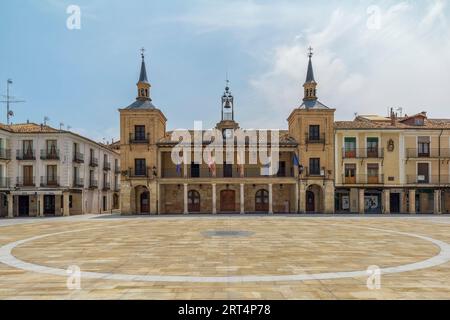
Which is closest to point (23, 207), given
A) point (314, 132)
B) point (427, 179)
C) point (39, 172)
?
point (39, 172)

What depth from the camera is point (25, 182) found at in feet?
126

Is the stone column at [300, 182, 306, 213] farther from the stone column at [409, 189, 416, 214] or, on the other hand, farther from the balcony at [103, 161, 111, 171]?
the balcony at [103, 161, 111, 171]

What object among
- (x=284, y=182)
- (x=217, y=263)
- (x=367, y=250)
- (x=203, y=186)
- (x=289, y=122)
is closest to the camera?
(x=217, y=263)

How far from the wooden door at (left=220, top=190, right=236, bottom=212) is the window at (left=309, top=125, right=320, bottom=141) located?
11.6m

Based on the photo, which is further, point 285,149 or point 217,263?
point 285,149

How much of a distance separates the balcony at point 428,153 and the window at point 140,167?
1227 inches

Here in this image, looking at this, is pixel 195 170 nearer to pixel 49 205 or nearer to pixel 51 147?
pixel 51 147

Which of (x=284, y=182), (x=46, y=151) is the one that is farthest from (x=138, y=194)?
(x=284, y=182)

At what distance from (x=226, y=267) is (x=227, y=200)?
3048cm

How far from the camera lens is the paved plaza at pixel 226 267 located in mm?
8227

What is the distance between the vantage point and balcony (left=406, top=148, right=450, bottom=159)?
39.4m
